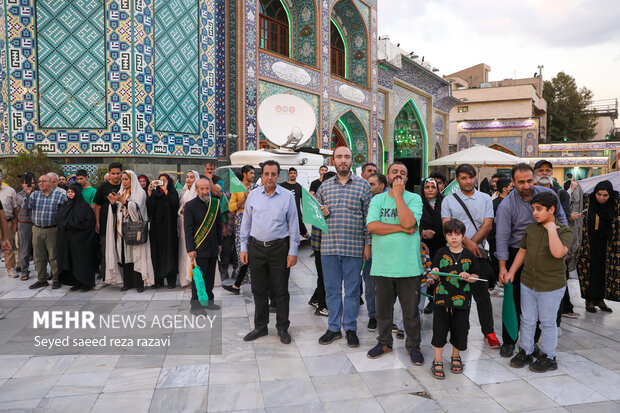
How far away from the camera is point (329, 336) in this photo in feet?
12.8

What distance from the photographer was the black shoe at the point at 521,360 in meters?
3.38

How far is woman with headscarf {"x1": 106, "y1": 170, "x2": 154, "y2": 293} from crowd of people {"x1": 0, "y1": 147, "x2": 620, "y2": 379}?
0.05ft

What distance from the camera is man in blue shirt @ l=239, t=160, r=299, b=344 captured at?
3.93m

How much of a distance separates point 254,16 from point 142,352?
418 inches

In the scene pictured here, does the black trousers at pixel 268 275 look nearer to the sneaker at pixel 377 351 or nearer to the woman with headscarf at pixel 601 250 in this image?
the sneaker at pixel 377 351

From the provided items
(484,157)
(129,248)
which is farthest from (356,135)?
(129,248)

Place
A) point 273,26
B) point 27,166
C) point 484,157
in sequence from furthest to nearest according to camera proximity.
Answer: point 273,26
point 484,157
point 27,166

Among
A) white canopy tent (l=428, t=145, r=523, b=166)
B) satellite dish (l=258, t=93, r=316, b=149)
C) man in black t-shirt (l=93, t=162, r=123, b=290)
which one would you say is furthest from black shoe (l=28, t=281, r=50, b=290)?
white canopy tent (l=428, t=145, r=523, b=166)

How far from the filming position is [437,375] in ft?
10.5

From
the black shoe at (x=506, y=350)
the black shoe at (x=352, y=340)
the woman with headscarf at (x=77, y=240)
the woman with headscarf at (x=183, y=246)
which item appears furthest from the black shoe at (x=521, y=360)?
the woman with headscarf at (x=77, y=240)

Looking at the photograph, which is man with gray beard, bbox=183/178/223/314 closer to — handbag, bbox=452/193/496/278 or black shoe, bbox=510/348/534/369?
handbag, bbox=452/193/496/278

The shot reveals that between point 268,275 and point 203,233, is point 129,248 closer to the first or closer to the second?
point 203,233

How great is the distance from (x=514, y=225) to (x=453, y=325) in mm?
1073

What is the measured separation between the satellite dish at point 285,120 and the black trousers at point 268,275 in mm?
5035
